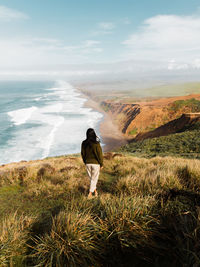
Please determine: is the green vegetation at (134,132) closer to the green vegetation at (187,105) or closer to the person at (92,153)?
the green vegetation at (187,105)

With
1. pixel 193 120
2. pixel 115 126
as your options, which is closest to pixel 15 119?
pixel 115 126

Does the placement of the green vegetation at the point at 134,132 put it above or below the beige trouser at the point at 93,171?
below

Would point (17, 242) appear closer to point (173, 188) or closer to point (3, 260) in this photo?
point (3, 260)

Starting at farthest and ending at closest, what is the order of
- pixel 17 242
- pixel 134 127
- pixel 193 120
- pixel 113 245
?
pixel 134 127
pixel 193 120
pixel 17 242
pixel 113 245

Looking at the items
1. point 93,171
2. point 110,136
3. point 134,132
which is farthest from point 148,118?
point 93,171

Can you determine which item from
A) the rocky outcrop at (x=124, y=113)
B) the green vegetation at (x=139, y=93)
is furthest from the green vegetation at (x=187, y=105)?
the green vegetation at (x=139, y=93)

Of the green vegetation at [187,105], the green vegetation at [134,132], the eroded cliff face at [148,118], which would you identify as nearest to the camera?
the green vegetation at [134,132]

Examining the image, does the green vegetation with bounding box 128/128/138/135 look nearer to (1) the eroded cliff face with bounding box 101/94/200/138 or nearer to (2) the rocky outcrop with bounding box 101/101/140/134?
(1) the eroded cliff face with bounding box 101/94/200/138

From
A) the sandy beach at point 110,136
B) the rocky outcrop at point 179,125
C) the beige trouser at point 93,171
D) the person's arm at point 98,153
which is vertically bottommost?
the sandy beach at point 110,136

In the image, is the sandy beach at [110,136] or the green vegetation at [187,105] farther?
the green vegetation at [187,105]

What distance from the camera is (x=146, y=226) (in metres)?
2.71

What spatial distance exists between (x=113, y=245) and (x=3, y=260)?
1.38 m

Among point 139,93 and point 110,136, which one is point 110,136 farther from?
point 139,93

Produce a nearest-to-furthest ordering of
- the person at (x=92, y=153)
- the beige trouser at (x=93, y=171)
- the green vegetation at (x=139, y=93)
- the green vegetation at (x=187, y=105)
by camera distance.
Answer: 1. the person at (x=92, y=153)
2. the beige trouser at (x=93, y=171)
3. the green vegetation at (x=187, y=105)
4. the green vegetation at (x=139, y=93)
